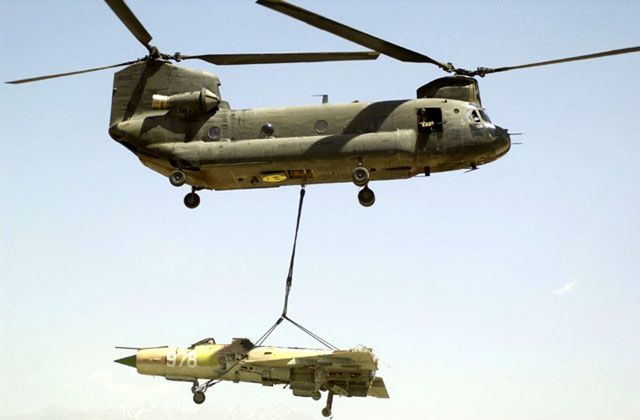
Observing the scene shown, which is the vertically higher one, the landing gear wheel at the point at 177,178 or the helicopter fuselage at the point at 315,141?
the helicopter fuselage at the point at 315,141

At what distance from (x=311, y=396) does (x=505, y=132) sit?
424 inches

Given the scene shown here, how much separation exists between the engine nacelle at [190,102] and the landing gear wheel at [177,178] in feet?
6.15

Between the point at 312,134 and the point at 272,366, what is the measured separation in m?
8.77

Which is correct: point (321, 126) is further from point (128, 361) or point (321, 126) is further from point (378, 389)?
point (128, 361)

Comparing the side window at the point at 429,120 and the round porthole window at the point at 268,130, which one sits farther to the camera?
the round porthole window at the point at 268,130

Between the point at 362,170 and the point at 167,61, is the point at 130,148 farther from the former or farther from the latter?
the point at 362,170

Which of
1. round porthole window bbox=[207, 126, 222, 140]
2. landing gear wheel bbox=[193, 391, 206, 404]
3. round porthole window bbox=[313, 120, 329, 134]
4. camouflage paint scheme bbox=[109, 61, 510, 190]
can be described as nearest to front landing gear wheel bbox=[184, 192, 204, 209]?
camouflage paint scheme bbox=[109, 61, 510, 190]

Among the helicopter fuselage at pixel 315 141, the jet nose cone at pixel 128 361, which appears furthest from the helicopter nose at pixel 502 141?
the jet nose cone at pixel 128 361

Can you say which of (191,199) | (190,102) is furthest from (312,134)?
(191,199)

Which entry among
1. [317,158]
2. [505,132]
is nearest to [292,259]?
[317,158]

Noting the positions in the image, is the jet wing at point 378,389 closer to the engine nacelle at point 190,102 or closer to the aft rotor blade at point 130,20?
the engine nacelle at point 190,102

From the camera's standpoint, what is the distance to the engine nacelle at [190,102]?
72.0 feet

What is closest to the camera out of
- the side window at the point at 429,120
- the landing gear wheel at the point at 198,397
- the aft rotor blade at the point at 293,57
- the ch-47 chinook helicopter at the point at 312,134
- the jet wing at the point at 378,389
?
the ch-47 chinook helicopter at the point at 312,134

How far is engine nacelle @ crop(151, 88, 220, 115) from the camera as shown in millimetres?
21953
